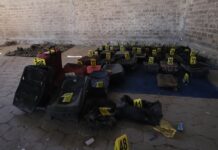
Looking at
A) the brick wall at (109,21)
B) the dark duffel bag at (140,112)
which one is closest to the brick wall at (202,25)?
the brick wall at (109,21)

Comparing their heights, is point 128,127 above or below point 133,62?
Result: below

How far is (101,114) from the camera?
2160 millimetres

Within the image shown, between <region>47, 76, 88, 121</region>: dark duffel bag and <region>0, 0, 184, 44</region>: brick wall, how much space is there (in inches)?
153

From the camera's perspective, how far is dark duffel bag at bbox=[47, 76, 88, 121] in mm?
2119

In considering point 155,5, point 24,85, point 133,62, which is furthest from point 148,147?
point 155,5

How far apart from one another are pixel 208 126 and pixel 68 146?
1.41 metres

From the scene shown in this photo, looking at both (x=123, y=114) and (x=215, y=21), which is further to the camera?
(x=215, y=21)

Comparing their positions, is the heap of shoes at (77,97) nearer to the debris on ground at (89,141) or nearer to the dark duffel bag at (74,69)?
the dark duffel bag at (74,69)

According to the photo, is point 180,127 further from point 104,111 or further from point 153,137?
point 104,111

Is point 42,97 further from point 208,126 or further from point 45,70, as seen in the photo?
point 208,126

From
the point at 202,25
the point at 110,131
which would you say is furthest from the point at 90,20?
the point at 110,131

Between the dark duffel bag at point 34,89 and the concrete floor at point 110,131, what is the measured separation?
145 millimetres

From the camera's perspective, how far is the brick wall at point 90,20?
566 centimetres

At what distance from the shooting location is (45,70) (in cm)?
244
